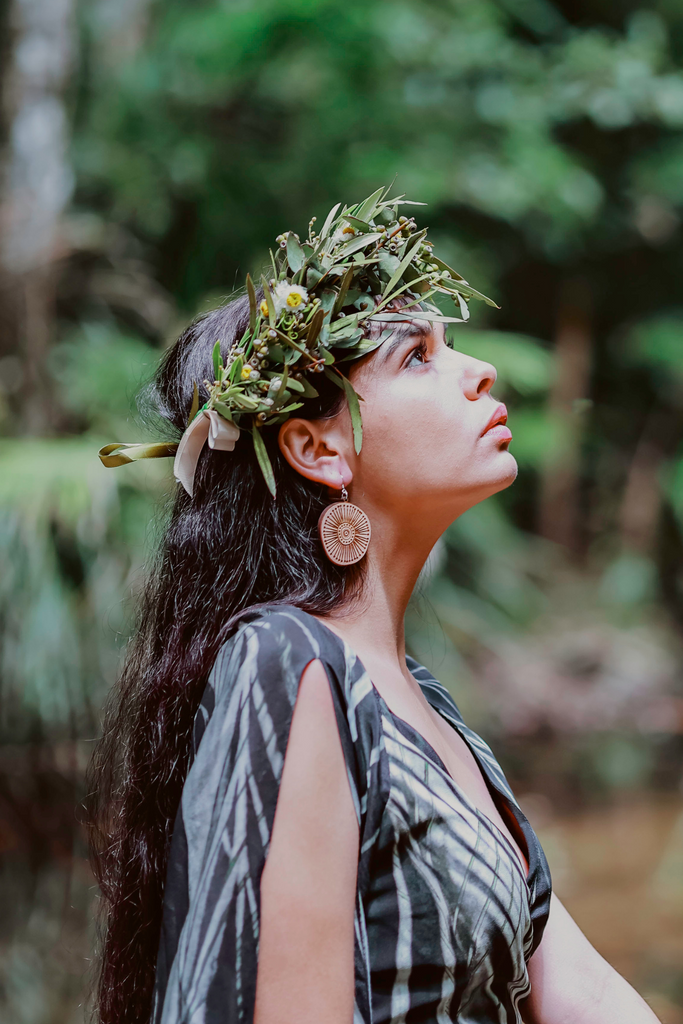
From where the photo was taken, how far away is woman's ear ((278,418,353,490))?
1140 millimetres

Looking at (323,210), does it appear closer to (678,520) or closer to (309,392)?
(678,520)

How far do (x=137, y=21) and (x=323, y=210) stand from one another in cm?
163

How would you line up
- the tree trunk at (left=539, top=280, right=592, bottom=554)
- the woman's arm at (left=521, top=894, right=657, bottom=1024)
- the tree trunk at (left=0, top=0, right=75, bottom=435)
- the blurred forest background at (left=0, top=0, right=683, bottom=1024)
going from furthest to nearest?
the tree trunk at (left=539, top=280, right=592, bottom=554) → the tree trunk at (left=0, top=0, right=75, bottom=435) → the blurred forest background at (left=0, top=0, right=683, bottom=1024) → the woman's arm at (left=521, top=894, right=657, bottom=1024)

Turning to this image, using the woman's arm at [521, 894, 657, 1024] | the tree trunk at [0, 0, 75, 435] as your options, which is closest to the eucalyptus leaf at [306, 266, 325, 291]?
the woman's arm at [521, 894, 657, 1024]

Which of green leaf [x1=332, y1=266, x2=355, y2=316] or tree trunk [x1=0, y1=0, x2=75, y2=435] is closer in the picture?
green leaf [x1=332, y1=266, x2=355, y2=316]

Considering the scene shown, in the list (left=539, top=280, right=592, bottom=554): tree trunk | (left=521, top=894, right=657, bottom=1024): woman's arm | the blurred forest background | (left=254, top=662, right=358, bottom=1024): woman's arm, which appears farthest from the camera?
(left=539, top=280, right=592, bottom=554): tree trunk

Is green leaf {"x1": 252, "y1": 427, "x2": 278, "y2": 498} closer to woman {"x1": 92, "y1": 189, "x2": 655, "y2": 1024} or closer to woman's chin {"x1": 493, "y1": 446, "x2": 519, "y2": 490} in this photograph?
woman {"x1": 92, "y1": 189, "x2": 655, "y2": 1024}

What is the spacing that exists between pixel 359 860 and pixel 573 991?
1.53 ft

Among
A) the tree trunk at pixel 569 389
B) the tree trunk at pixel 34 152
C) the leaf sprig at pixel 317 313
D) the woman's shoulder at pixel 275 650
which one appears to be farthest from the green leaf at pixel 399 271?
the tree trunk at pixel 569 389

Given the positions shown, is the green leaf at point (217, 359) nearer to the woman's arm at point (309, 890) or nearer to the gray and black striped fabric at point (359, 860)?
Result: the gray and black striped fabric at point (359, 860)

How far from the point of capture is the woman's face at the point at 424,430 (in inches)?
43.7

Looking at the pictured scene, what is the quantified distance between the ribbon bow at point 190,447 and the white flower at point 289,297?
154 mm

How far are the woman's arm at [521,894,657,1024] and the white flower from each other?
0.86m

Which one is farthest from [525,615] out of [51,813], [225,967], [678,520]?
[225,967]
